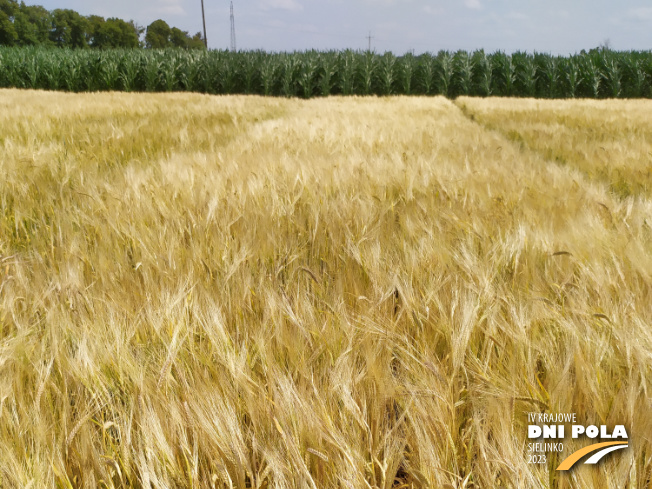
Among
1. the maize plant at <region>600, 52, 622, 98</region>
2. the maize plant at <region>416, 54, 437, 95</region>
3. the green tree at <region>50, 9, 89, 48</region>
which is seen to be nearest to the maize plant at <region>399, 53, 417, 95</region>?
the maize plant at <region>416, 54, 437, 95</region>

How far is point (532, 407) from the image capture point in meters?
0.60

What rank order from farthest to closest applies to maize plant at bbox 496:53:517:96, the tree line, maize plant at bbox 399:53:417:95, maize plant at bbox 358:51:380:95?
the tree line < maize plant at bbox 496:53:517:96 < maize plant at bbox 399:53:417:95 < maize plant at bbox 358:51:380:95

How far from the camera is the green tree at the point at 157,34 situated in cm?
8456

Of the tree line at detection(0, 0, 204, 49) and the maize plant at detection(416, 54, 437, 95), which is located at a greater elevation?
the tree line at detection(0, 0, 204, 49)

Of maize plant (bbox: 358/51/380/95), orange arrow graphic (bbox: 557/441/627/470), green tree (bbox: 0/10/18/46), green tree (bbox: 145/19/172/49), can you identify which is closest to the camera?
orange arrow graphic (bbox: 557/441/627/470)

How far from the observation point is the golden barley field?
Result: 532 mm

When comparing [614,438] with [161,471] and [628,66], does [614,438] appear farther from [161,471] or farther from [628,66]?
[628,66]

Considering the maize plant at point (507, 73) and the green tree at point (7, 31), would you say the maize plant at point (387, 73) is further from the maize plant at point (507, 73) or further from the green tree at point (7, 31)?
the green tree at point (7, 31)

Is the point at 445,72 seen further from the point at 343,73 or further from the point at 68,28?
the point at 68,28

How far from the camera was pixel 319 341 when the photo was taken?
747 mm

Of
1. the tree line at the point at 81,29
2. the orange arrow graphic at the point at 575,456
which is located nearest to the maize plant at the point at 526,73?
the orange arrow graphic at the point at 575,456

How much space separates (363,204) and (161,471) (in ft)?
3.76

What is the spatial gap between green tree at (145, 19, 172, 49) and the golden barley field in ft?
313

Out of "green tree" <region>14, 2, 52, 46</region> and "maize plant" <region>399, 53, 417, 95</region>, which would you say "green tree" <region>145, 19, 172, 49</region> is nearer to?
"green tree" <region>14, 2, 52, 46</region>
